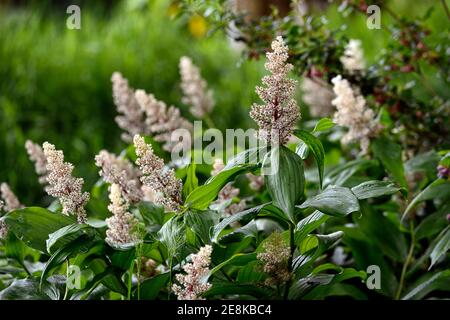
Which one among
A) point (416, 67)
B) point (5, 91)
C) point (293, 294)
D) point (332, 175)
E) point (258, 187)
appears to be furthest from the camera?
point (5, 91)

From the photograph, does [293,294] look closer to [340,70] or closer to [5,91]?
[340,70]

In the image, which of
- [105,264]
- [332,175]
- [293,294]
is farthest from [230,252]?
[332,175]

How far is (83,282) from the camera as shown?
78.5 inches

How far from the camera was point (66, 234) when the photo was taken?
1.65m

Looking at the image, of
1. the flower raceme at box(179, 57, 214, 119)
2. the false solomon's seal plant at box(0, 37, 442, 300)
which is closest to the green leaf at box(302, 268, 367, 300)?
the false solomon's seal plant at box(0, 37, 442, 300)

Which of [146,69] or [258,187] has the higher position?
[146,69]

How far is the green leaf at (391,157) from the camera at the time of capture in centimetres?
238

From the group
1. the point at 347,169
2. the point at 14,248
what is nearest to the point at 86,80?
the point at 347,169

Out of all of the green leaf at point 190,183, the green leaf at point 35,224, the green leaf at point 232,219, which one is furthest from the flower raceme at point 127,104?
the green leaf at point 232,219

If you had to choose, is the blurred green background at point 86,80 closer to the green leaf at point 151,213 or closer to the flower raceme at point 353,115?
the flower raceme at point 353,115

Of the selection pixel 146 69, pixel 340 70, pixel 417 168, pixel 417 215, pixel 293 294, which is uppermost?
pixel 146 69

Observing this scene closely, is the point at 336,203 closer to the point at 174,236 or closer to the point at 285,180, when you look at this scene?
the point at 285,180

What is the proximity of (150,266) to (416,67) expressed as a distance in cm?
139

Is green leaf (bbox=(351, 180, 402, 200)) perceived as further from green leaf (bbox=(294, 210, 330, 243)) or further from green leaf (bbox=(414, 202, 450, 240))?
green leaf (bbox=(414, 202, 450, 240))
